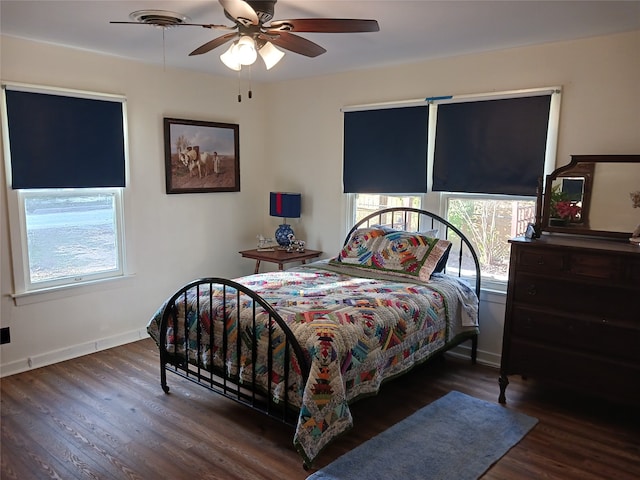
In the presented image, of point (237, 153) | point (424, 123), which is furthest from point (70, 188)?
point (424, 123)

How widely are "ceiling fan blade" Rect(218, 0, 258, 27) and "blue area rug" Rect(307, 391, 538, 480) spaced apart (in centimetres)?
221

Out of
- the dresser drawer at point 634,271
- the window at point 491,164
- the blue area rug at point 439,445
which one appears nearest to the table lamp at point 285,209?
the window at point 491,164

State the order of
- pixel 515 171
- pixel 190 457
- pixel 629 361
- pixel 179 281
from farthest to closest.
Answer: pixel 179 281, pixel 515 171, pixel 629 361, pixel 190 457

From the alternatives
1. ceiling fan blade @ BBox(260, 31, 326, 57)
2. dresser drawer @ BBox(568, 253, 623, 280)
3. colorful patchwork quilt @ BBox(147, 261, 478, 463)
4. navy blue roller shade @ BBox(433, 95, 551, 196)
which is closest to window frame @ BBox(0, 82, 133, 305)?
colorful patchwork quilt @ BBox(147, 261, 478, 463)

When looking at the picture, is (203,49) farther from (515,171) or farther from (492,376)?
(492,376)

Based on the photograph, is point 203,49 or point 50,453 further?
point 203,49

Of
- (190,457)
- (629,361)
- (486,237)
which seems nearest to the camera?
(190,457)

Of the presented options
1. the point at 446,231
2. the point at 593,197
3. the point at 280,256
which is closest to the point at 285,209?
the point at 280,256

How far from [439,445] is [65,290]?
2939 millimetres

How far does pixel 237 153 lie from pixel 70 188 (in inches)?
65.1

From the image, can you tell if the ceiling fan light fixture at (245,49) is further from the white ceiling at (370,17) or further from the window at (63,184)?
the window at (63,184)

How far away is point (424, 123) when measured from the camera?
4.03 meters

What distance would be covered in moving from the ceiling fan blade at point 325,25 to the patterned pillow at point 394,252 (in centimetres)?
177

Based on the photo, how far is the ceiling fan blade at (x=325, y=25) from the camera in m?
2.33
